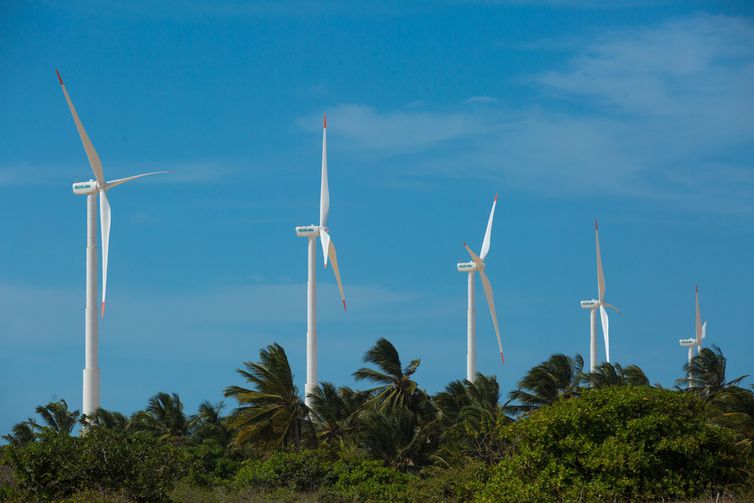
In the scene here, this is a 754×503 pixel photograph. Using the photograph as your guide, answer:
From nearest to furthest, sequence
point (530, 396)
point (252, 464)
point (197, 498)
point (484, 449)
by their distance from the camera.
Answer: point (197, 498), point (484, 449), point (252, 464), point (530, 396)

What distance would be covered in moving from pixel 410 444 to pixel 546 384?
34.2ft

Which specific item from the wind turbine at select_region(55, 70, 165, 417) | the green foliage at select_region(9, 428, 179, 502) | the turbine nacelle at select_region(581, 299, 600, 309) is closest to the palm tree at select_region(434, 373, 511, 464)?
the green foliage at select_region(9, 428, 179, 502)

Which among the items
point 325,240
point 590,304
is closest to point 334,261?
point 325,240

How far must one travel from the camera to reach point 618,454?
28.7 metres

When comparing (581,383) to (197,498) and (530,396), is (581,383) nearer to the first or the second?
(530,396)

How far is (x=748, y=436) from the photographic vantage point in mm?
47125

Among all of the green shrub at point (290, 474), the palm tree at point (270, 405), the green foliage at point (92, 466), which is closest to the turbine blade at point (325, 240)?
the palm tree at point (270, 405)

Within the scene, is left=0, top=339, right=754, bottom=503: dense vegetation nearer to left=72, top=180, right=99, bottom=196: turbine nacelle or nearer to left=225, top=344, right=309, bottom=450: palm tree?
left=225, top=344, right=309, bottom=450: palm tree

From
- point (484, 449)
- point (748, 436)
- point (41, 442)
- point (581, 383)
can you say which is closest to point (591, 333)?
point (581, 383)

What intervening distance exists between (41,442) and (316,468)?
13.9 metres

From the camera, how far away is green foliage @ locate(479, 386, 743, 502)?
2870cm

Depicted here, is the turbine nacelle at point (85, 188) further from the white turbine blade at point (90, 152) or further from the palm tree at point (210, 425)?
the palm tree at point (210, 425)

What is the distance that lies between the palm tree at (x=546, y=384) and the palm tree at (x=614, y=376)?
1521 mm

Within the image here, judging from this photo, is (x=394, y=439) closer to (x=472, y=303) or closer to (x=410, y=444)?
(x=410, y=444)
